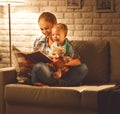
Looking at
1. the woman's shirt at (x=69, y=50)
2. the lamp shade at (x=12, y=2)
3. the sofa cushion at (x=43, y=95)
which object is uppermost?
the lamp shade at (x=12, y=2)

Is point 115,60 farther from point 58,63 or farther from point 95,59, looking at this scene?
point 58,63

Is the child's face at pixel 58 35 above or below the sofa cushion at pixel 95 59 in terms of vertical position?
above

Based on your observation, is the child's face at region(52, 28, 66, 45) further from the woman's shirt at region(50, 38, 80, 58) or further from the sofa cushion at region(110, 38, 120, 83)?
the sofa cushion at region(110, 38, 120, 83)

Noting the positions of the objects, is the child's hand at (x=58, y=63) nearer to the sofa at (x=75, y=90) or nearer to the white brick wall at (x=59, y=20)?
the sofa at (x=75, y=90)

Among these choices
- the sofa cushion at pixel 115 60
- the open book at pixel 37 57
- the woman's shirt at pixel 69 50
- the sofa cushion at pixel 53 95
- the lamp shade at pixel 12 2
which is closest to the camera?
the sofa cushion at pixel 53 95

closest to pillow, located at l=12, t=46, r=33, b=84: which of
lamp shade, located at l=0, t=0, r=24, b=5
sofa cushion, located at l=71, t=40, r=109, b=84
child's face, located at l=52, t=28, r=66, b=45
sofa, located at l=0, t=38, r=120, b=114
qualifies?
sofa, located at l=0, t=38, r=120, b=114

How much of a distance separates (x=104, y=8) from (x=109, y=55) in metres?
0.69

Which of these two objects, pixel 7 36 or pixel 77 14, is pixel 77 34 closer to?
Result: pixel 77 14

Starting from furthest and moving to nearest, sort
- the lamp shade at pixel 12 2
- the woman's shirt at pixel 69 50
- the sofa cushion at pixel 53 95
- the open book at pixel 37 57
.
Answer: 1. the lamp shade at pixel 12 2
2. the woman's shirt at pixel 69 50
3. the open book at pixel 37 57
4. the sofa cushion at pixel 53 95

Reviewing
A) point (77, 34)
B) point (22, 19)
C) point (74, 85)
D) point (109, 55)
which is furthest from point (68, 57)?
point (22, 19)

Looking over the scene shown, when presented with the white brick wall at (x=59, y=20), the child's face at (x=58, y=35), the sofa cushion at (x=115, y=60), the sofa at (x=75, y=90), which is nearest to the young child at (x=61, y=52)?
the child's face at (x=58, y=35)

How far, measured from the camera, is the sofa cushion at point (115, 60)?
3988 millimetres

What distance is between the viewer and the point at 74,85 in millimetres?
3746

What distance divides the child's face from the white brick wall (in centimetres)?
80
